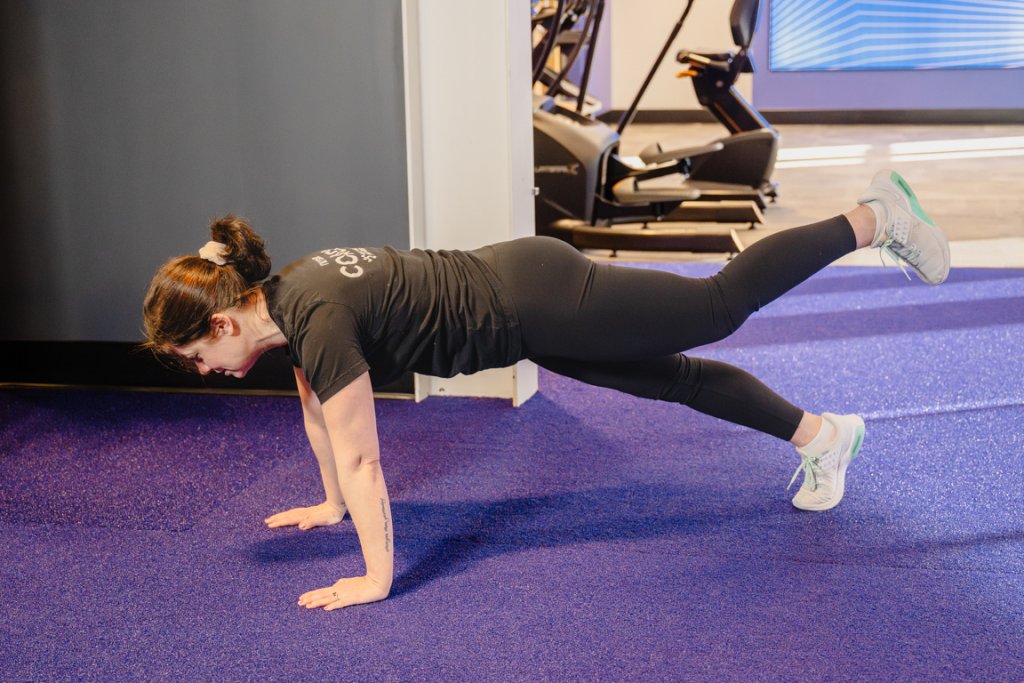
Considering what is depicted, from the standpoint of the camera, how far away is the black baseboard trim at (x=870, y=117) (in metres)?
10.7

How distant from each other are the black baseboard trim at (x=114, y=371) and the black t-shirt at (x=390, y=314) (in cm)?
134

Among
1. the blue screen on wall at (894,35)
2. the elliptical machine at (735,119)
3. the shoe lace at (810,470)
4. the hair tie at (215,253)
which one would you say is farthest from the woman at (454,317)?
the blue screen on wall at (894,35)

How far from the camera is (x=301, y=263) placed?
205cm

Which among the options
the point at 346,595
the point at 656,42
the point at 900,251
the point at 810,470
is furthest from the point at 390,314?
the point at 656,42

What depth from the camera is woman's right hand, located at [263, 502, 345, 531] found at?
242 cm

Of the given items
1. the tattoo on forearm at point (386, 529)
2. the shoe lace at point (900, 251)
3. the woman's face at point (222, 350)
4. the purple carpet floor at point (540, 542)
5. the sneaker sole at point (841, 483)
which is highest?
the shoe lace at point (900, 251)

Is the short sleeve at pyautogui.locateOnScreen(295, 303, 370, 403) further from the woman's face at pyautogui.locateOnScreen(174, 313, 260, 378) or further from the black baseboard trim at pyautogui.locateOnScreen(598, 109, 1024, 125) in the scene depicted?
the black baseboard trim at pyautogui.locateOnScreen(598, 109, 1024, 125)

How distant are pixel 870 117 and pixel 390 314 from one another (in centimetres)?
1013

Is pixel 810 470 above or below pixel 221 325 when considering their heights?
below

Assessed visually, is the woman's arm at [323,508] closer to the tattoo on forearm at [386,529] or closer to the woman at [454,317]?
the woman at [454,317]

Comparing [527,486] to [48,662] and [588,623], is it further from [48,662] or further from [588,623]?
[48,662]

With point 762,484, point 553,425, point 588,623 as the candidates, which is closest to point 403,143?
point 553,425

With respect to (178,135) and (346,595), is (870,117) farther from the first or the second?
(346,595)

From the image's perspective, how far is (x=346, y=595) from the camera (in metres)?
2.05
